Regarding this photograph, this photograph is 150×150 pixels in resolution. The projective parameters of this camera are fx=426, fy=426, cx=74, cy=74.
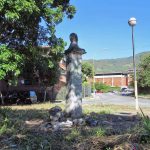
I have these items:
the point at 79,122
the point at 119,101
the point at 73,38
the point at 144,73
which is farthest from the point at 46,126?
the point at 144,73

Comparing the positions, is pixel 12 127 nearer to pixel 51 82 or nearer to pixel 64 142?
pixel 64 142

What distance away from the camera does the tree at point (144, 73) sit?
71.7m

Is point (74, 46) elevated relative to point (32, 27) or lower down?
lower down

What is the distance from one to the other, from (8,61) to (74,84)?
13.7 metres

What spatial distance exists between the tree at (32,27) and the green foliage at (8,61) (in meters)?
0.33

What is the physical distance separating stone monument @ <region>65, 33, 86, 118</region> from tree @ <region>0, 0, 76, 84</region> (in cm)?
1054

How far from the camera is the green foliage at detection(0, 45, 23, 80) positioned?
1060 inches

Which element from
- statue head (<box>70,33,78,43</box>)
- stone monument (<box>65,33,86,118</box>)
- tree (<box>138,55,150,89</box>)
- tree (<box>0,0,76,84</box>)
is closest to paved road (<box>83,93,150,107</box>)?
tree (<box>0,0,76,84</box>)

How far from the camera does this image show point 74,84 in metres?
14.6

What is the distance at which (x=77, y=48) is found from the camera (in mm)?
15086

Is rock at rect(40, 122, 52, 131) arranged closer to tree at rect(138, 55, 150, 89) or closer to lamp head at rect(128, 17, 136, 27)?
lamp head at rect(128, 17, 136, 27)

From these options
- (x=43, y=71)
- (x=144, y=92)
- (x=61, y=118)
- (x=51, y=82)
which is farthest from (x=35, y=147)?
(x=144, y=92)

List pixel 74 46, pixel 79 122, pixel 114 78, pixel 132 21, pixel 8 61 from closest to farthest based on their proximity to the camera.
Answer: pixel 79 122, pixel 74 46, pixel 132 21, pixel 8 61, pixel 114 78

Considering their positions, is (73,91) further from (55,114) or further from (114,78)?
(114,78)
